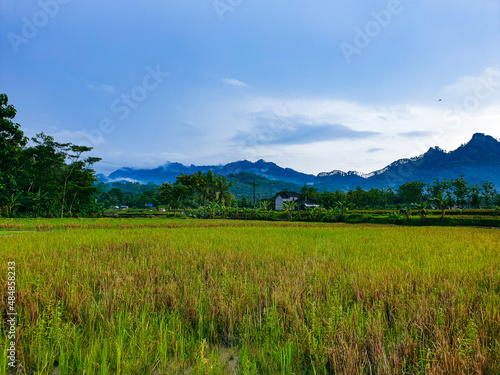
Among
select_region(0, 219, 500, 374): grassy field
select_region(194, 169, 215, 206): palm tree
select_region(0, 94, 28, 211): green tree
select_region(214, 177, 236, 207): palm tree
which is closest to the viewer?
select_region(0, 219, 500, 374): grassy field

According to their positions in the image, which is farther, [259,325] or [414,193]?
[414,193]

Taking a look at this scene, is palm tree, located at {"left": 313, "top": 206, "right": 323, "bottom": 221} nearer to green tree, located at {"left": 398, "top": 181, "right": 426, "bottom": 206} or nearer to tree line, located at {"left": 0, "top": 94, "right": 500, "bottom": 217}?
tree line, located at {"left": 0, "top": 94, "right": 500, "bottom": 217}

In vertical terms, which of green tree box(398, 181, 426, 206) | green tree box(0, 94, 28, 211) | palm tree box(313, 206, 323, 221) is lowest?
palm tree box(313, 206, 323, 221)

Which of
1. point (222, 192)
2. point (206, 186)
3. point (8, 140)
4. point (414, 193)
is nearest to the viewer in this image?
A: point (8, 140)

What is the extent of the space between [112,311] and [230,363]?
5.56 ft

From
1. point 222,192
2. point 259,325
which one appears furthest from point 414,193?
point 259,325

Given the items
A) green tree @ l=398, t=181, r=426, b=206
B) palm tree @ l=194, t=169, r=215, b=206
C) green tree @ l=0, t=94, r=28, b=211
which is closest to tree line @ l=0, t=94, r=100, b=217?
green tree @ l=0, t=94, r=28, b=211

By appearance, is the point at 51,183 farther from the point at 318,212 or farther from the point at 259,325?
the point at 259,325

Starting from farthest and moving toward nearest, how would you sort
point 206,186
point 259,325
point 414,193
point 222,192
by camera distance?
point 414,193 → point 206,186 → point 222,192 → point 259,325

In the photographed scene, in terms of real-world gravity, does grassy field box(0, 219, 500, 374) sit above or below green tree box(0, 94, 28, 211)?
below

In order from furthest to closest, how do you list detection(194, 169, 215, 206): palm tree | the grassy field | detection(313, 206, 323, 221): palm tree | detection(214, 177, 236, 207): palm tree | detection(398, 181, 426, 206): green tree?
detection(398, 181, 426, 206): green tree < detection(194, 169, 215, 206): palm tree < detection(214, 177, 236, 207): palm tree < detection(313, 206, 323, 221): palm tree < the grassy field

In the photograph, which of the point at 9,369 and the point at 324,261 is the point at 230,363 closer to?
the point at 9,369

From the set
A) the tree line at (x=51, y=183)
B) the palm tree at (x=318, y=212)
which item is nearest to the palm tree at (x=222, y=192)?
the tree line at (x=51, y=183)

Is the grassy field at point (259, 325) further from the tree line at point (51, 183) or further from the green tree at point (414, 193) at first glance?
the green tree at point (414, 193)
